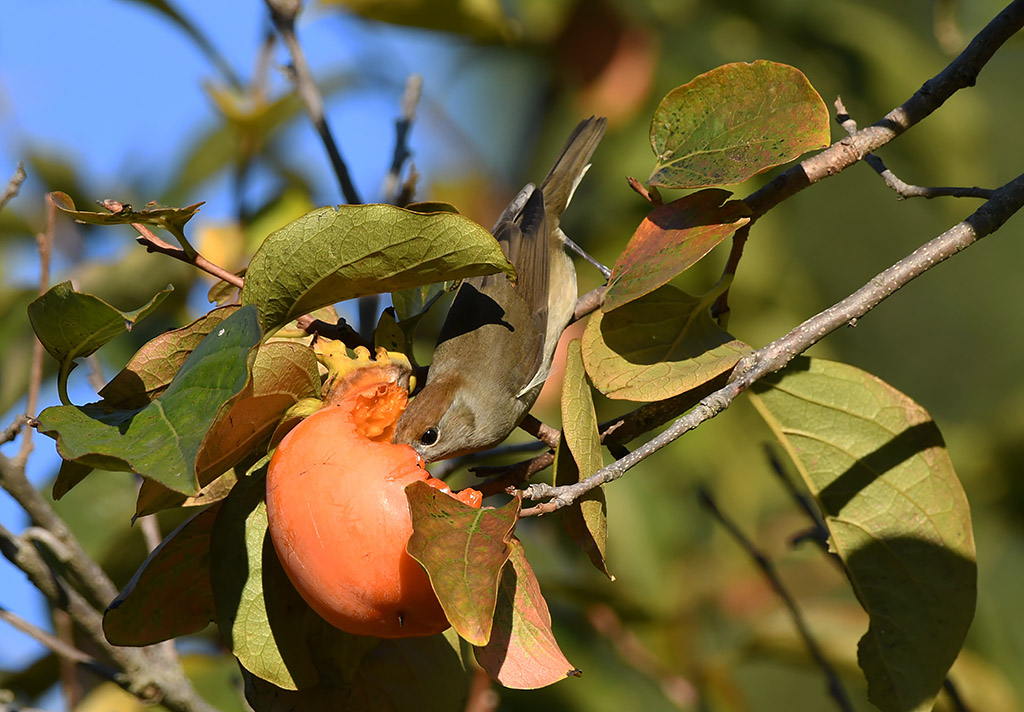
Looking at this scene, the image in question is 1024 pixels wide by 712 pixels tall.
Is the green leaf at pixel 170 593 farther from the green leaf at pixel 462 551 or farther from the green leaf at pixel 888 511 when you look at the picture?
the green leaf at pixel 888 511

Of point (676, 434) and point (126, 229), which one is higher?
point (676, 434)

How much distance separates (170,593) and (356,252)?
60 centimetres

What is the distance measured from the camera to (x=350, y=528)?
116 centimetres

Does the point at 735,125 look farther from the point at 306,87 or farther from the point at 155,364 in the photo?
the point at 306,87

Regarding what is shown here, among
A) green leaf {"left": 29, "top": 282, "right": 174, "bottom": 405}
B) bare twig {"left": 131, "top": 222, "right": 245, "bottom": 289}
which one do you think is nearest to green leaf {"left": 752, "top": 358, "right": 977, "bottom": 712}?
bare twig {"left": 131, "top": 222, "right": 245, "bottom": 289}

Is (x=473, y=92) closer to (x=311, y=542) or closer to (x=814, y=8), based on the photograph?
(x=814, y=8)

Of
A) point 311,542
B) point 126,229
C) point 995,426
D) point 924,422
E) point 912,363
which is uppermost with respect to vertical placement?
point 311,542

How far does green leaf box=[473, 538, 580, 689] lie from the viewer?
123cm

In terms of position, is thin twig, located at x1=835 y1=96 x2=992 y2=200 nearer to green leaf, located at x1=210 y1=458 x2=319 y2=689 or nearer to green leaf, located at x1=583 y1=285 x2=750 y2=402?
green leaf, located at x1=583 y1=285 x2=750 y2=402

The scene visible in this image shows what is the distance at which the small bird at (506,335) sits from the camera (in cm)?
235

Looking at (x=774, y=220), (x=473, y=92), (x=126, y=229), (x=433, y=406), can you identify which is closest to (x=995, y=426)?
(x=774, y=220)

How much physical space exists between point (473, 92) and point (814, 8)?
7108mm

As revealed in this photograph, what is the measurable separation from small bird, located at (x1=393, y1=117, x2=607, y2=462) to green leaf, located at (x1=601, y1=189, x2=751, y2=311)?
7.9 inches

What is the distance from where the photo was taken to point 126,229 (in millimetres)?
3125
